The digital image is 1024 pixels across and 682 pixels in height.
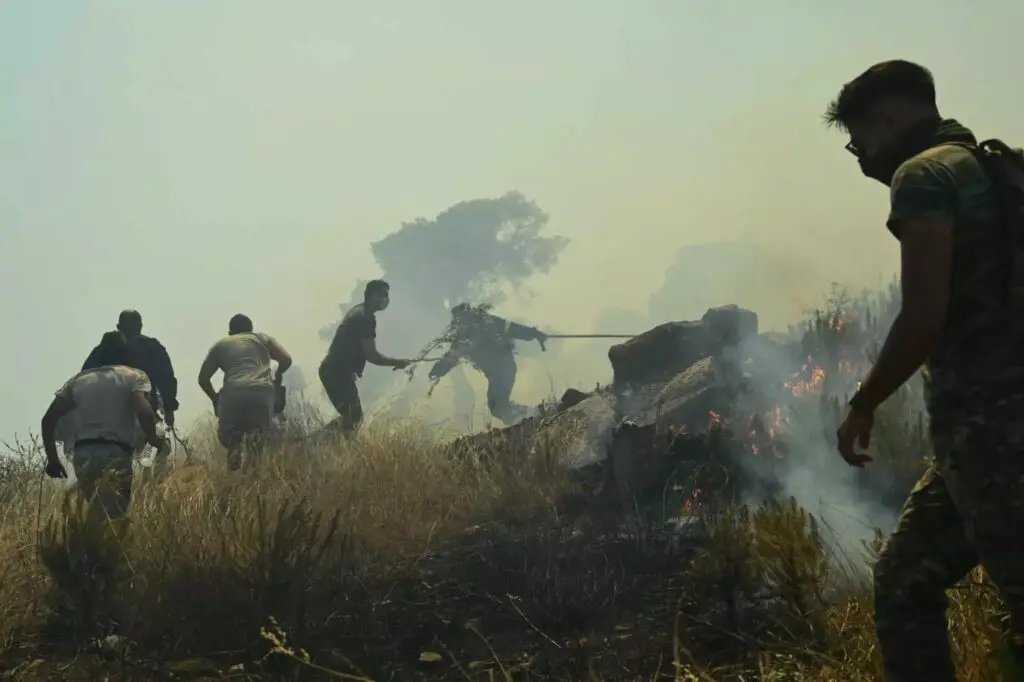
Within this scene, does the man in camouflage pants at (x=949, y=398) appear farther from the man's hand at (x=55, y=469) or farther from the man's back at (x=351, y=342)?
the man's back at (x=351, y=342)

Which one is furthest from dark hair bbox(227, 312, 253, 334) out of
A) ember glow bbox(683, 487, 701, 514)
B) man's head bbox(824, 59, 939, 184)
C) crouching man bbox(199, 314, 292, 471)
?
man's head bbox(824, 59, 939, 184)

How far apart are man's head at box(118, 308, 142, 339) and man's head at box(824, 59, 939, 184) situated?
7100 mm

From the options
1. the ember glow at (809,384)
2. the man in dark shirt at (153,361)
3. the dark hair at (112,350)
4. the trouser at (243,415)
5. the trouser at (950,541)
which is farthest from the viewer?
the ember glow at (809,384)

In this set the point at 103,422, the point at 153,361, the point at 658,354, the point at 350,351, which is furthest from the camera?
the point at 350,351

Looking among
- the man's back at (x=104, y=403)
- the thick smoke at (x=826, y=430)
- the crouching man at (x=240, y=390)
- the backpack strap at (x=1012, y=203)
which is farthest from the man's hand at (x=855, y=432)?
the crouching man at (x=240, y=390)

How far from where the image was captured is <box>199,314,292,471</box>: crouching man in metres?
8.00

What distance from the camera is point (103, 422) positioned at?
604cm

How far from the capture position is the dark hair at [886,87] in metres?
2.43

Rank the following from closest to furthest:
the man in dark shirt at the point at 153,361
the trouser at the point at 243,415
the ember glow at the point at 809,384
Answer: the trouser at the point at 243,415, the man in dark shirt at the point at 153,361, the ember glow at the point at 809,384

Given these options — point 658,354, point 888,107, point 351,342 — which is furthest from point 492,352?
point 888,107

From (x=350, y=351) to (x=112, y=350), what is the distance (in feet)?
10.9

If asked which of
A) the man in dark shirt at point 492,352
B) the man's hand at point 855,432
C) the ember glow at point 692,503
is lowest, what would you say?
the man's hand at point 855,432

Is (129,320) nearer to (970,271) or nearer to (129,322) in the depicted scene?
(129,322)

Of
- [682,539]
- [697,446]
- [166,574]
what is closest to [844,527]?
[682,539]
